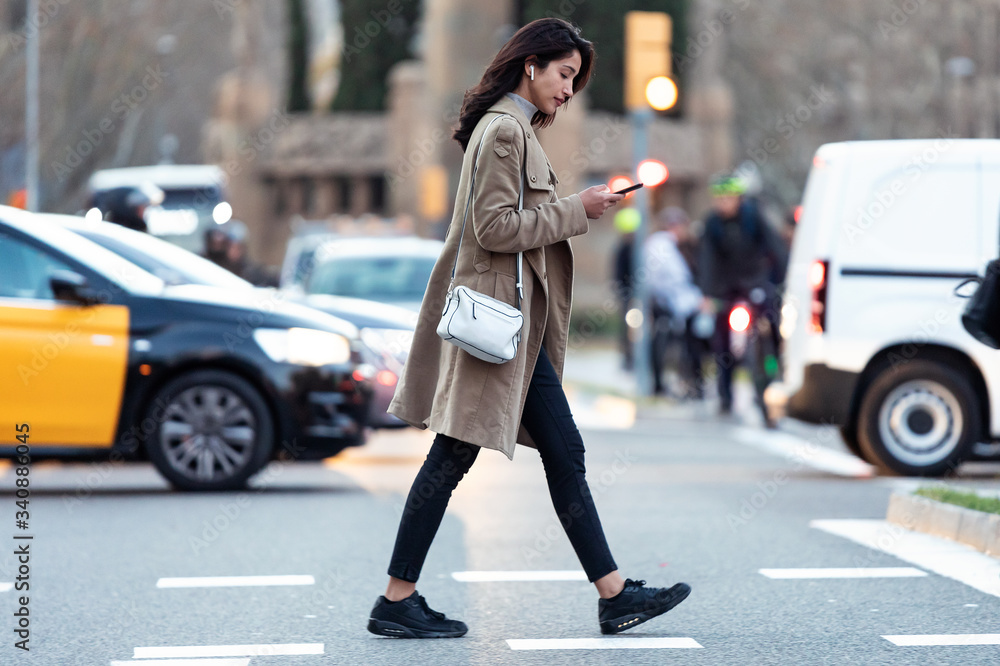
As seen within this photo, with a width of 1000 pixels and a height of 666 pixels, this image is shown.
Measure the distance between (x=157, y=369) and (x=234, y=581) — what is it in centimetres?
312

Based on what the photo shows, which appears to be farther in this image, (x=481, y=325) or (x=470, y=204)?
(x=470, y=204)

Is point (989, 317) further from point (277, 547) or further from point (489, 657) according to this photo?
point (277, 547)

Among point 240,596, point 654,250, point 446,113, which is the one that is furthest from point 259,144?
point 240,596

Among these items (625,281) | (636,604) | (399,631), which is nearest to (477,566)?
(399,631)

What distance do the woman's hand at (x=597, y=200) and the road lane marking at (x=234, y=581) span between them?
2.14 meters

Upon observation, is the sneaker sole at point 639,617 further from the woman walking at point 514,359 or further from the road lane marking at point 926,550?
the road lane marking at point 926,550

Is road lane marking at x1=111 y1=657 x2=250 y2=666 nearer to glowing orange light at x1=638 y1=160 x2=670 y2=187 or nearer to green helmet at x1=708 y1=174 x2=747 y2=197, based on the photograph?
green helmet at x1=708 y1=174 x2=747 y2=197

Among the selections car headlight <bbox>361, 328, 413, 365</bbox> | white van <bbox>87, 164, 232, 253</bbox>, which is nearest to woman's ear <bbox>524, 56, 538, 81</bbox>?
car headlight <bbox>361, 328, 413, 365</bbox>

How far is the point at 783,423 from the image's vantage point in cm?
1491

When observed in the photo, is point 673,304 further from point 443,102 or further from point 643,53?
point 443,102

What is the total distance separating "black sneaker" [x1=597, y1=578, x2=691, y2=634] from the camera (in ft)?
18.0

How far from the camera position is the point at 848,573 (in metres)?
6.81

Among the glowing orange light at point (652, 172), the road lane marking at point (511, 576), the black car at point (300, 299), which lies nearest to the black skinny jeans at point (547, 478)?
the road lane marking at point (511, 576)

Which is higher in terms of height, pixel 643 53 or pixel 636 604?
pixel 643 53
